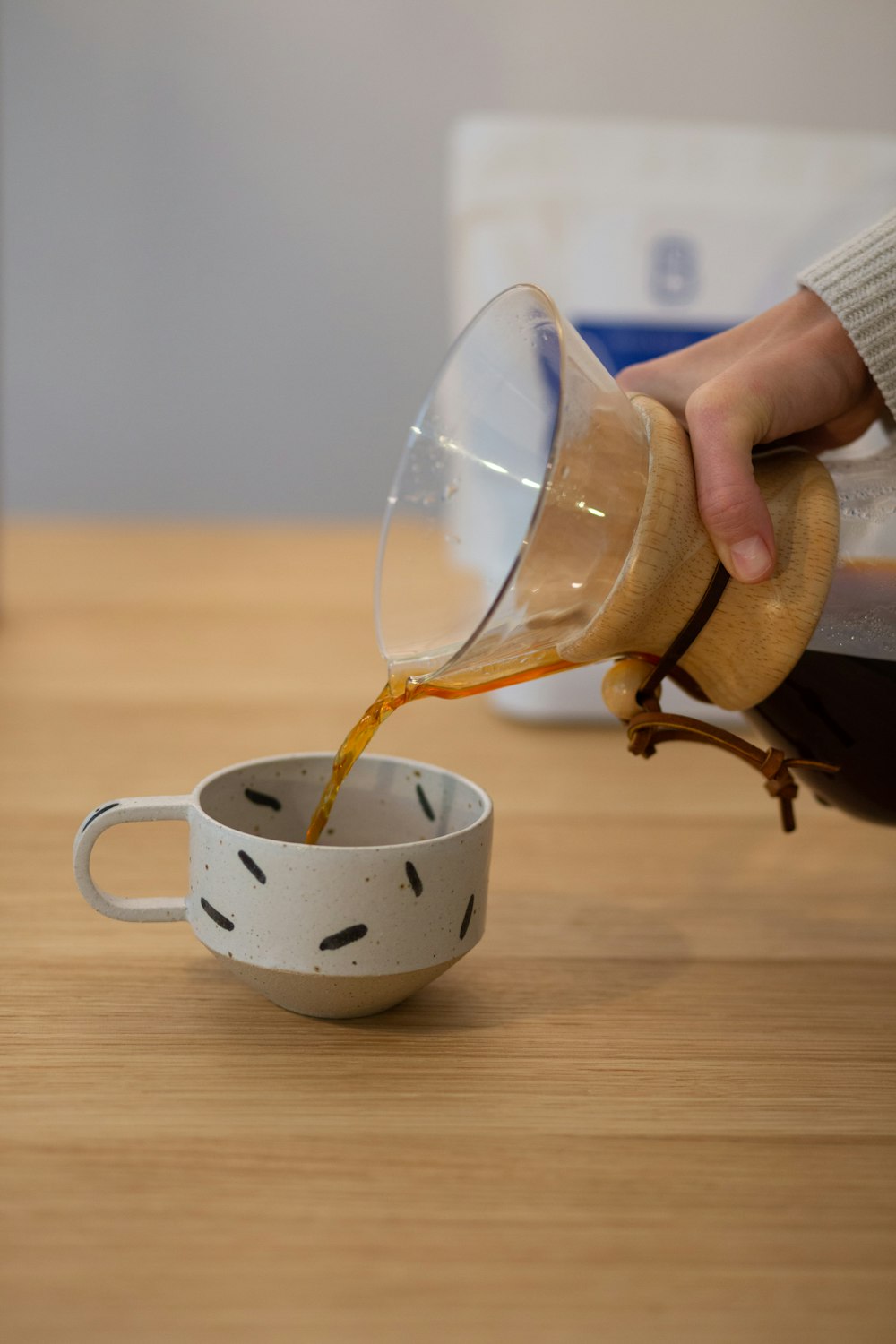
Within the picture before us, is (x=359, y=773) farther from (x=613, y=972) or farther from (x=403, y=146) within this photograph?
(x=403, y=146)

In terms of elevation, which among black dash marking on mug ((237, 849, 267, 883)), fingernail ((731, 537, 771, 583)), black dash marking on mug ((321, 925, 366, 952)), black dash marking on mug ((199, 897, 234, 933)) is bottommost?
black dash marking on mug ((199, 897, 234, 933))

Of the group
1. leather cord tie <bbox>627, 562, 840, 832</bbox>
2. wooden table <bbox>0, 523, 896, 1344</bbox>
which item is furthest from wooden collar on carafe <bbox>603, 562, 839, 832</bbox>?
wooden table <bbox>0, 523, 896, 1344</bbox>

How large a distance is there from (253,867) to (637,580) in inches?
7.0

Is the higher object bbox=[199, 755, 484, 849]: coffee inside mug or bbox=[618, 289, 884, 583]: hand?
bbox=[618, 289, 884, 583]: hand

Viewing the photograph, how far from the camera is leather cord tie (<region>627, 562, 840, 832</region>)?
1.68ft

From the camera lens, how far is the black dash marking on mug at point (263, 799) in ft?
1.88

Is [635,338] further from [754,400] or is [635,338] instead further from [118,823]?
[118,823]

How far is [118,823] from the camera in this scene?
522mm

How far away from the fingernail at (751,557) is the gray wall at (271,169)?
83.3 inches

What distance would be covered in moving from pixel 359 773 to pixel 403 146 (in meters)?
2.08

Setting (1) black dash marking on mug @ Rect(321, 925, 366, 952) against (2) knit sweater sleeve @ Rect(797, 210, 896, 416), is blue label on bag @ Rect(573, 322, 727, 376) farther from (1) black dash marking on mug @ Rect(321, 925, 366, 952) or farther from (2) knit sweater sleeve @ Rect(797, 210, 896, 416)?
(1) black dash marking on mug @ Rect(321, 925, 366, 952)

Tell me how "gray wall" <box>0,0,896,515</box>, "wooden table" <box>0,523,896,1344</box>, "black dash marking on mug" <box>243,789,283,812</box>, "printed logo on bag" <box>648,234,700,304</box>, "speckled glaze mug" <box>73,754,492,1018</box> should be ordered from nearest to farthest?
"wooden table" <box>0,523,896,1344</box>
"speckled glaze mug" <box>73,754,492,1018</box>
"black dash marking on mug" <box>243,789,283,812</box>
"printed logo on bag" <box>648,234,700,304</box>
"gray wall" <box>0,0,896,515</box>

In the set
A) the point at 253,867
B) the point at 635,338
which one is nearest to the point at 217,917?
the point at 253,867

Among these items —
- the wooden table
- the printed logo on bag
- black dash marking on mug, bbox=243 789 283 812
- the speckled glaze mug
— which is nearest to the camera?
the wooden table
